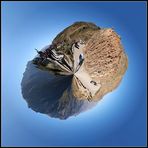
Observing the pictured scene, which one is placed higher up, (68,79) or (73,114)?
(68,79)

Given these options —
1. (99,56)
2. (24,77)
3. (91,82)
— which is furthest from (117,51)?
(24,77)

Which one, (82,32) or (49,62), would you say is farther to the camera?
(82,32)

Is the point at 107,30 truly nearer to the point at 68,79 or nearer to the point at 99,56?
the point at 99,56

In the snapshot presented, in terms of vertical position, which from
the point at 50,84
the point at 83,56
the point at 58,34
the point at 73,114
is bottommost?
the point at 73,114

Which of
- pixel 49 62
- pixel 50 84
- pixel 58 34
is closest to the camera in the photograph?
pixel 49 62

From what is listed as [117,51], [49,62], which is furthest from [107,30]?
[49,62]

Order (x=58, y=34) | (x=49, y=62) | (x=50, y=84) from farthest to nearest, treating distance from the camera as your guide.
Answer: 1. (x=58, y=34)
2. (x=50, y=84)
3. (x=49, y=62)
